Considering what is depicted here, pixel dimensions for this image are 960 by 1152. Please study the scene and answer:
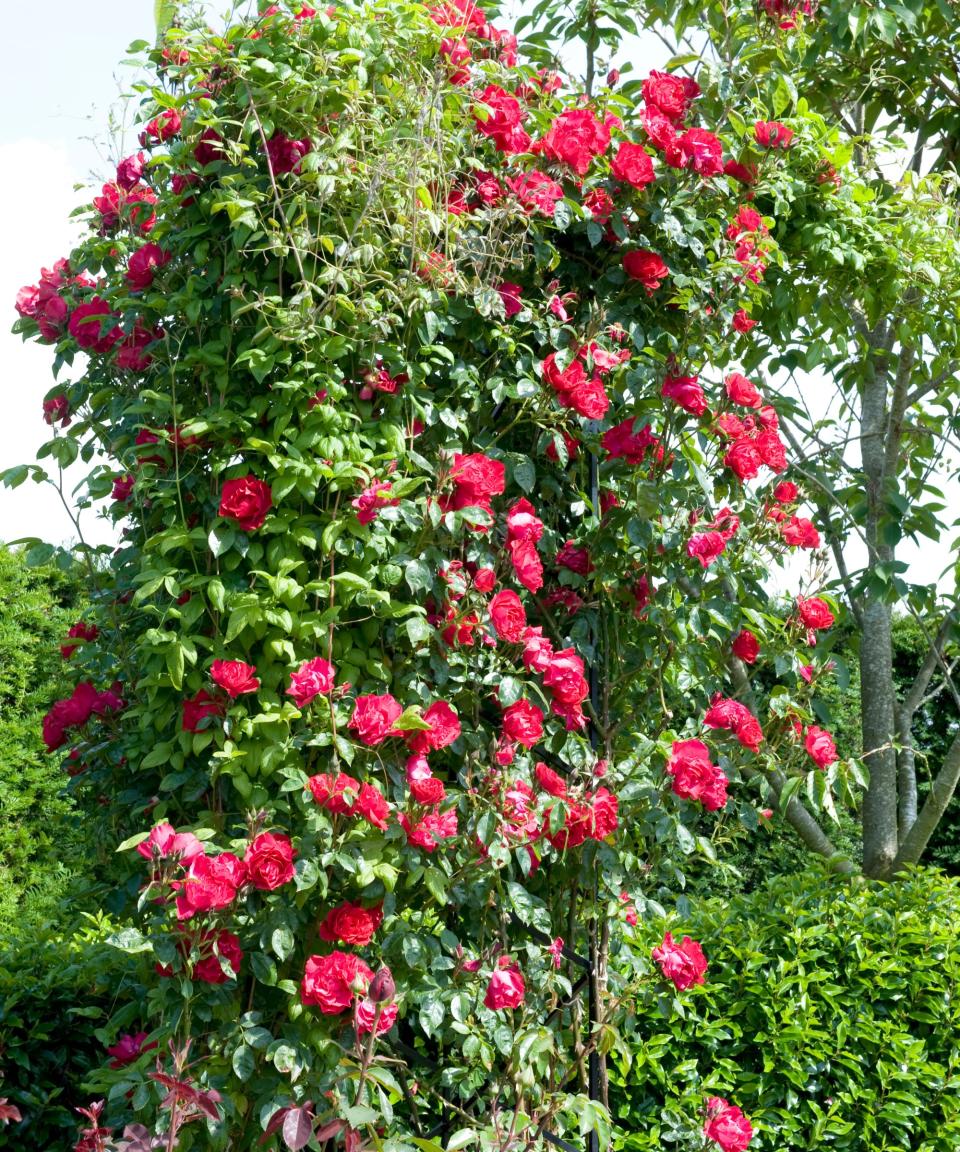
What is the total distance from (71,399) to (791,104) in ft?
7.20

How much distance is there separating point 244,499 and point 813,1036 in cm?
244

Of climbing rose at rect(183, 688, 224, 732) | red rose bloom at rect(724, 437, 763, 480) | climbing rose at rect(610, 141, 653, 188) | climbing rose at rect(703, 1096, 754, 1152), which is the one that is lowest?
climbing rose at rect(703, 1096, 754, 1152)

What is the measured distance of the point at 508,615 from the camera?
97.9 inches

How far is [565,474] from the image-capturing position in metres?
2.81

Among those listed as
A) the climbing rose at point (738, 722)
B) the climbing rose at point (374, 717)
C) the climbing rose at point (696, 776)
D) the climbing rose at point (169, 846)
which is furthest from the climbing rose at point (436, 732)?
the climbing rose at point (738, 722)

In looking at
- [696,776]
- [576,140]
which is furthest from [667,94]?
[696,776]

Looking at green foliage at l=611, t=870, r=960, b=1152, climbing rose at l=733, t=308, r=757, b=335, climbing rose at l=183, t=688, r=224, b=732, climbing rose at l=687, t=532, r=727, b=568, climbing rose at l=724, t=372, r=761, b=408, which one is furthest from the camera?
green foliage at l=611, t=870, r=960, b=1152

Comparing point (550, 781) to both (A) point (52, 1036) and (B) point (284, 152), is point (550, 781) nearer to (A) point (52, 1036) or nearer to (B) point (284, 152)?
(B) point (284, 152)

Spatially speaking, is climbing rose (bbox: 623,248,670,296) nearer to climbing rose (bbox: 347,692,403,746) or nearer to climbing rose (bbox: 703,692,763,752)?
climbing rose (bbox: 703,692,763,752)

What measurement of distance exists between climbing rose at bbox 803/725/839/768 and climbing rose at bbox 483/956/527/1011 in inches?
38.0

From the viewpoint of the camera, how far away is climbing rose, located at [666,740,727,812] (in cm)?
265

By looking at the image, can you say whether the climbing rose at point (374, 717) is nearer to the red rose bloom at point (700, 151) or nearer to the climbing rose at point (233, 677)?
the climbing rose at point (233, 677)

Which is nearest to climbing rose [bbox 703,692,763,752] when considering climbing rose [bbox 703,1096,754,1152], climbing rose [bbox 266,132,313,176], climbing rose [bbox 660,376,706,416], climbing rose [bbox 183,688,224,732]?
climbing rose [bbox 660,376,706,416]

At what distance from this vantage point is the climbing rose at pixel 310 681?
7.52 feet
